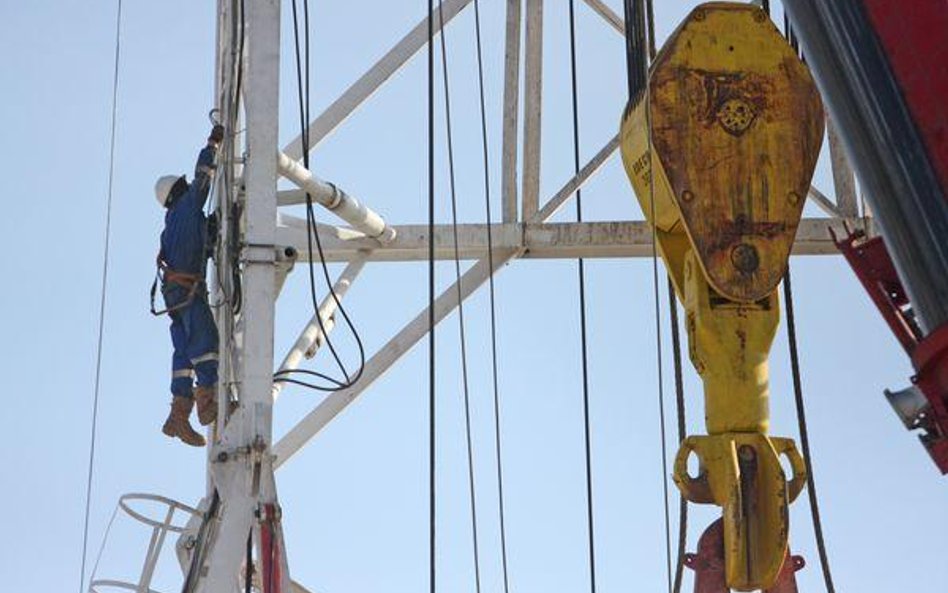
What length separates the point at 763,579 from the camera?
8320 mm

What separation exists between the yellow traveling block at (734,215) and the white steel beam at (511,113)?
4983mm

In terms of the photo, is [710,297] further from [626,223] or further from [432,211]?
[626,223]

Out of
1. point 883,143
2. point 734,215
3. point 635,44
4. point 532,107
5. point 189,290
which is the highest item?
point 532,107

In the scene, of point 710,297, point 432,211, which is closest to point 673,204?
point 710,297

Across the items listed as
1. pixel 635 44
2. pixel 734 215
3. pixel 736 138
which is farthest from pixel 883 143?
pixel 635 44

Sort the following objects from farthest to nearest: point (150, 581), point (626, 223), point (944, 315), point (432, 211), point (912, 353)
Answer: point (626, 223) → point (150, 581) → point (432, 211) → point (912, 353) → point (944, 315)

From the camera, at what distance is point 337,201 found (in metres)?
13.0

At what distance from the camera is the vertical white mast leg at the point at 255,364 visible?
36.5 feet

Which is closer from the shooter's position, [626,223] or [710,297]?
[710,297]

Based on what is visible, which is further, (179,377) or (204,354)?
(179,377)

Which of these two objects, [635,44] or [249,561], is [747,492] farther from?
[249,561]

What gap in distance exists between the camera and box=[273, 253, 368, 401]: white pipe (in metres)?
13.4

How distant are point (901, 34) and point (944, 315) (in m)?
0.75

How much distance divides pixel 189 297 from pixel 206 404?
724mm
